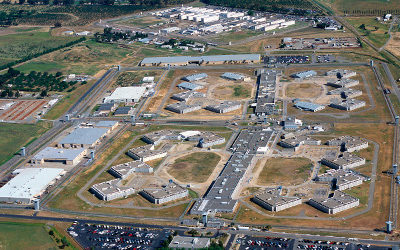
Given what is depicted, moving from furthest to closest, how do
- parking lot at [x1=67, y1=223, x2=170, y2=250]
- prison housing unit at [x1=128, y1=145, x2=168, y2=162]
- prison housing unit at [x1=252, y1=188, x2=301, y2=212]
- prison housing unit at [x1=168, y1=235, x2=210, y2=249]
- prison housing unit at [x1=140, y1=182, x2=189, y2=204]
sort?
1. prison housing unit at [x1=128, y1=145, x2=168, y2=162]
2. prison housing unit at [x1=140, y1=182, x2=189, y2=204]
3. prison housing unit at [x1=252, y1=188, x2=301, y2=212]
4. parking lot at [x1=67, y1=223, x2=170, y2=250]
5. prison housing unit at [x1=168, y1=235, x2=210, y2=249]

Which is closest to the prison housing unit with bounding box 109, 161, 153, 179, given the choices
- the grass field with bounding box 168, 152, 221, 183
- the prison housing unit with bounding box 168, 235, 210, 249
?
the grass field with bounding box 168, 152, 221, 183

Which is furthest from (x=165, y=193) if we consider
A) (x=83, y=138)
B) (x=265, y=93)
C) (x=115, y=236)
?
(x=265, y=93)

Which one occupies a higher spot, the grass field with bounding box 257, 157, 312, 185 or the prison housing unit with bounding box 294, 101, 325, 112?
the prison housing unit with bounding box 294, 101, 325, 112

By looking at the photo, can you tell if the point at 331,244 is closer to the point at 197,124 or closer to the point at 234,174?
the point at 234,174

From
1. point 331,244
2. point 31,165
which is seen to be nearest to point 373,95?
point 331,244

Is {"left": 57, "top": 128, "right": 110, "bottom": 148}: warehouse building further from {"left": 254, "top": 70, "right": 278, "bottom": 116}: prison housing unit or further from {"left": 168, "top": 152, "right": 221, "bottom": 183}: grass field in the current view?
{"left": 254, "top": 70, "right": 278, "bottom": 116}: prison housing unit

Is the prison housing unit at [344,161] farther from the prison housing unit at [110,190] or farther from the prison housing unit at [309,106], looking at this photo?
the prison housing unit at [110,190]

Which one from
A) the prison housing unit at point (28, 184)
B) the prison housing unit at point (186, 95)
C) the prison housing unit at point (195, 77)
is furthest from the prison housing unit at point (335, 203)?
the prison housing unit at point (195, 77)
